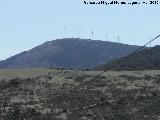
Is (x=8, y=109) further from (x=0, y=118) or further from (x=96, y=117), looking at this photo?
(x=96, y=117)

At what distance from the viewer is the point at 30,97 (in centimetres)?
5803

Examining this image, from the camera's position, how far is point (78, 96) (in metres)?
56.3

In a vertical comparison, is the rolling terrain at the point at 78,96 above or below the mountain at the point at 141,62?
below

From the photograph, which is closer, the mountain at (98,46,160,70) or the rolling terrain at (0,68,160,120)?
the rolling terrain at (0,68,160,120)

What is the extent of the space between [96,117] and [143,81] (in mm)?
22146

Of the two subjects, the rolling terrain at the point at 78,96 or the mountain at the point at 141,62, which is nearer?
the rolling terrain at the point at 78,96

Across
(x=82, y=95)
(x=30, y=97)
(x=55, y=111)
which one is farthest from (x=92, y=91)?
(x=55, y=111)

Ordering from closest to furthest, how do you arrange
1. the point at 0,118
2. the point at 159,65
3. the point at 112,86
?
the point at 0,118 → the point at 112,86 → the point at 159,65

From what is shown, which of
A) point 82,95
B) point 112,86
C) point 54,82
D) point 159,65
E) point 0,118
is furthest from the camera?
point 159,65

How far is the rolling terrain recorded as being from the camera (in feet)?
153

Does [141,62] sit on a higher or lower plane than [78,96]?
higher

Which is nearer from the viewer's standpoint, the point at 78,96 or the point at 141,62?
the point at 78,96

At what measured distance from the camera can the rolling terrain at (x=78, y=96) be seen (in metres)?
46.8

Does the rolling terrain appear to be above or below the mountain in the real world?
below
